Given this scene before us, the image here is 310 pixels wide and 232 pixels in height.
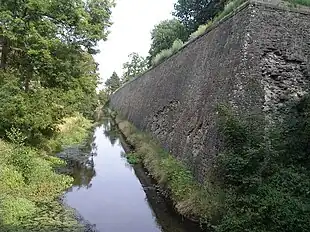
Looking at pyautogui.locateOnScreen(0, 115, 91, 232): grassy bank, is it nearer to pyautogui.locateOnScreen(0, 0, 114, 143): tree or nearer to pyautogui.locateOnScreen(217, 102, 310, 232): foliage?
pyautogui.locateOnScreen(0, 0, 114, 143): tree

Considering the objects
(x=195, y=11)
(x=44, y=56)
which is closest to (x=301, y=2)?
(x=44, y=56)

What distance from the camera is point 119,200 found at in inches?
444

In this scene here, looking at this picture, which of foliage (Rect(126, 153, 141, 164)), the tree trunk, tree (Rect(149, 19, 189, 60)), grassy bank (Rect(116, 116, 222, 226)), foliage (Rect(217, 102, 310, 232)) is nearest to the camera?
foliage (Rect(217, 102, 310, 232))

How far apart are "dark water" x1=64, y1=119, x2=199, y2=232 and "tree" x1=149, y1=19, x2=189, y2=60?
19709mm

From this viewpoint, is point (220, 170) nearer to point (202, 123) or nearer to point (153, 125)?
point (202, 123)

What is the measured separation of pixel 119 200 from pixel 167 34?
25.3 metres

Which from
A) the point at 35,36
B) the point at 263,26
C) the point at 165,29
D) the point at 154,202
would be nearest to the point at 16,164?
the point at 154,202

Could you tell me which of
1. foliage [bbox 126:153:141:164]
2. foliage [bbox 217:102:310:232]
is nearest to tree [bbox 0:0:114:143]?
foliage [bbox 126:153:141:164]

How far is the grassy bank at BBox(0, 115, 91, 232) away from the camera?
7941 millimetres

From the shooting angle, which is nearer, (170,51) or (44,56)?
(44,56)

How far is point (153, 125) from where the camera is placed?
18422 millimetres

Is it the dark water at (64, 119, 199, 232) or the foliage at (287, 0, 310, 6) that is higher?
the foliage at (287, 0, 310, 6)

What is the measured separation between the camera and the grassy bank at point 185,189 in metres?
7.93

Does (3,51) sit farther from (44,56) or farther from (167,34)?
(167,34)
